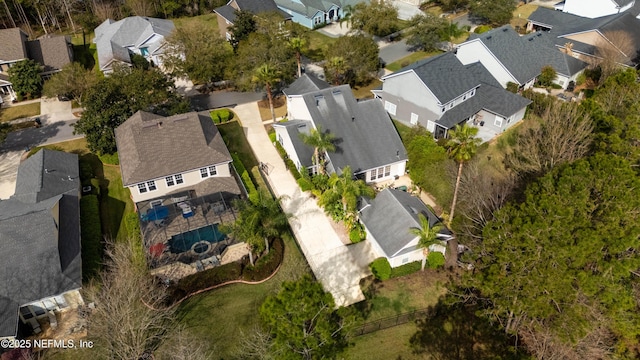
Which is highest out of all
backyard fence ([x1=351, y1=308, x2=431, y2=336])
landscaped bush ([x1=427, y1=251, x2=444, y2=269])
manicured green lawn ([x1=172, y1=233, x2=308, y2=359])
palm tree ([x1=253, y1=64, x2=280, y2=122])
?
palm tree ([x1=253, y1=64, x2=280, y2=122])

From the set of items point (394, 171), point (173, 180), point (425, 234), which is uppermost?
point (425, 234)

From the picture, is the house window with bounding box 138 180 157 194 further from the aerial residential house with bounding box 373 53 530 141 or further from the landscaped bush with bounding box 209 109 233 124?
the aerial residential house with bounding box 373 53 530 141

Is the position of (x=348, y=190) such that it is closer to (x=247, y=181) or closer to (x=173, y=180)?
(x=247, y=181)

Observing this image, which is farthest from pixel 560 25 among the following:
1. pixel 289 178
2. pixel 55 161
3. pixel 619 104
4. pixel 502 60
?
pixel 55 161

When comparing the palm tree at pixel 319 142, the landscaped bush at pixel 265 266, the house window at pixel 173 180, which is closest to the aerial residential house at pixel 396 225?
the palm tree at pixel 319 142

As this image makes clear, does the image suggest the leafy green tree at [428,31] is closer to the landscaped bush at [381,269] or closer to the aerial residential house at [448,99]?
the aerial residential house at [448,99]

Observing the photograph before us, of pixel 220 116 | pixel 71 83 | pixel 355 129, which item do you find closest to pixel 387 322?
pixel 355 129

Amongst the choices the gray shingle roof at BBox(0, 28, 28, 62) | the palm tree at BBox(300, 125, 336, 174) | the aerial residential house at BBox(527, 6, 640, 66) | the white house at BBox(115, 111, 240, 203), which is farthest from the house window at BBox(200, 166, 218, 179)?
the aerial residential house at BBox(527, 6, 640, 66)
